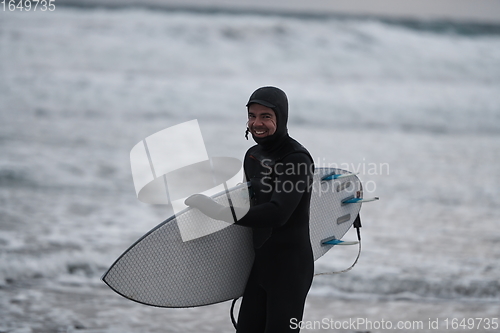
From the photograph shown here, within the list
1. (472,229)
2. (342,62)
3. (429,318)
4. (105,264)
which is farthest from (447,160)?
(342,62)

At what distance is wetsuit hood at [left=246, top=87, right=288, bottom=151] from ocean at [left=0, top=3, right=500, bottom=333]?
1.77 metres

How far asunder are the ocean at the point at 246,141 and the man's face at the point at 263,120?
182 centimetres

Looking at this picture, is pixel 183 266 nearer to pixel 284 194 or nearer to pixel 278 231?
pixel 278 231

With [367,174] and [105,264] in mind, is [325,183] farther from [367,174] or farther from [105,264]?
[367,174]

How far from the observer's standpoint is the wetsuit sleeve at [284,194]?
186 cm

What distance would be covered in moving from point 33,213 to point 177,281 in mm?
3972

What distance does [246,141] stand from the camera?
9719 millimetres

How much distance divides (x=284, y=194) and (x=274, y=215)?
0.09 m

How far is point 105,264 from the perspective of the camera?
4480 mm
